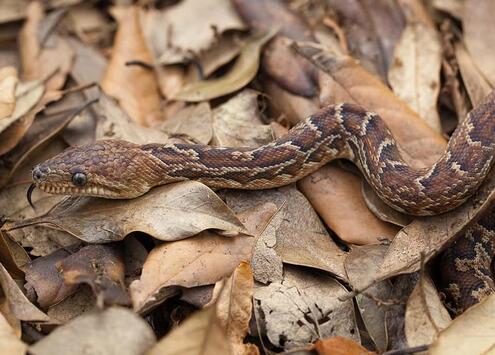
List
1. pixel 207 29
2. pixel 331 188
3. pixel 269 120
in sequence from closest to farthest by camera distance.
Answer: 1. pixel 331 188
2. pixel 269 120
3. pixel 207 29

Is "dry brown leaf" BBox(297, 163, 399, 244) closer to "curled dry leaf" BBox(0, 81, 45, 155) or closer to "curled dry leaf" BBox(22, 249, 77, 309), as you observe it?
"curled dry leaf" BBox(22, 249, 77, 309)

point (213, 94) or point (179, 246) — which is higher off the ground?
point (213, 94)

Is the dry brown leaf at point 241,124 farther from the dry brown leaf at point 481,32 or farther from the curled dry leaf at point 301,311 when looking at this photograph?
the dry brown leaf at point 481,32

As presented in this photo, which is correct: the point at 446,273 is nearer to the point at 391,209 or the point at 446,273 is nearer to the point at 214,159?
the point at 391,209

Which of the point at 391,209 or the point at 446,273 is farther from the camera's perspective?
the point at 391,209

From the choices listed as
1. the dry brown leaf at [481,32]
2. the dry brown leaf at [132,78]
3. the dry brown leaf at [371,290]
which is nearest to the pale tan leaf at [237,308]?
the dry brown leaf at [371,290]

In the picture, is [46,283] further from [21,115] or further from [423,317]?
[423,317]

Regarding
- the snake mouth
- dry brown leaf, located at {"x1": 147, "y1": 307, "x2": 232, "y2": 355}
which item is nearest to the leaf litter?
dry brown leaf, located at {"x1": 147, "y1": 307, "x2": 232, "y2": 355}

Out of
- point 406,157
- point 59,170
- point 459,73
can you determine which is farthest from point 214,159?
point 459,73
